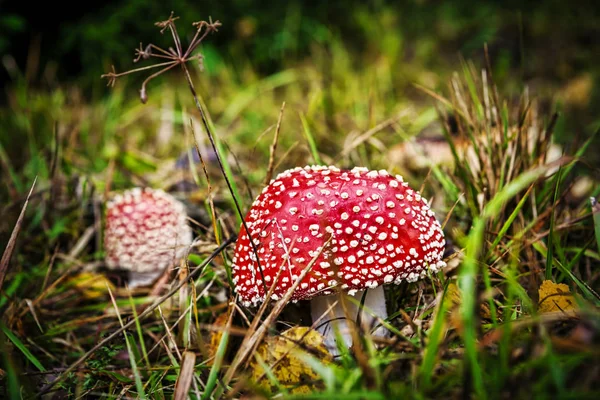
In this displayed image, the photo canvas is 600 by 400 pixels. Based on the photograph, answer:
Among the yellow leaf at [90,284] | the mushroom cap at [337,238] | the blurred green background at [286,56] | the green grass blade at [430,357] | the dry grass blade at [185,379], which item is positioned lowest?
the yellow leaf at [90,284]

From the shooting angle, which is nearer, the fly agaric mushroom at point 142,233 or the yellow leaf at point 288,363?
the yellow leaf at point 288,363

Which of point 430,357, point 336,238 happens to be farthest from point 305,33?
point 430,357

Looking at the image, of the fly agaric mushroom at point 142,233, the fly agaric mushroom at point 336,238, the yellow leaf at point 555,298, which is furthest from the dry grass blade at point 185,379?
the fly agaric mushroom at point 142,233

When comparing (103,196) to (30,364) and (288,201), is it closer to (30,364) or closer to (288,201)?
(30,364)

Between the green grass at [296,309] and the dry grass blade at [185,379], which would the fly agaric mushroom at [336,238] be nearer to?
the green grass at [296,309]

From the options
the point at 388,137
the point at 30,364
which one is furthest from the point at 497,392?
the point at 388,137

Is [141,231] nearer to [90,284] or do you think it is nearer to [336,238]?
[90,284]
